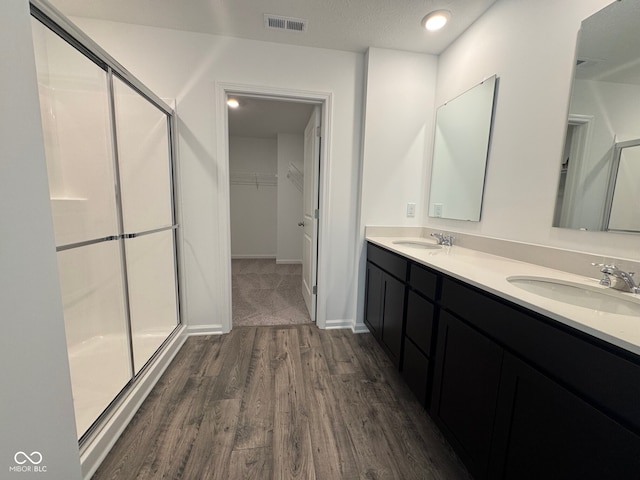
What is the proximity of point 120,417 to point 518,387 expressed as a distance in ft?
5.78

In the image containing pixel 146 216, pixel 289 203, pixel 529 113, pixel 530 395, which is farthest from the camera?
pixel 289 203

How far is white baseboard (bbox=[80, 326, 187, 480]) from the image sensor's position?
3.57 ft

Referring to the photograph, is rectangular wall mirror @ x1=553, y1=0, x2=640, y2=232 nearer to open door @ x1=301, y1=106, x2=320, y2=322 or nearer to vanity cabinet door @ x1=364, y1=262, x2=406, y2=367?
vanity cabinet door @ x1=364, y1=262, x2=406, y2=367

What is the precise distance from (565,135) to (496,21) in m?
0.94

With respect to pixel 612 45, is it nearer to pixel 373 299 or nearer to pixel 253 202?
pixel 373 299

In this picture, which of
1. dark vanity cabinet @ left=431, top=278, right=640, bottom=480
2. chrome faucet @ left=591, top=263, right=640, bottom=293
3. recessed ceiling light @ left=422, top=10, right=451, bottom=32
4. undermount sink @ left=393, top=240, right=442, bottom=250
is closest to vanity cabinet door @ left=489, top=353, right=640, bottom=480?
dark vanity cabinet @ left=431, top=278, right=640, bottom=480

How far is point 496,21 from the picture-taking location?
160 centimetres

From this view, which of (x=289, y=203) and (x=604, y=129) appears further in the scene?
(x=289, y=203)

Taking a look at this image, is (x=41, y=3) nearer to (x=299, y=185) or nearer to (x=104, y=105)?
(x=104, y=105)

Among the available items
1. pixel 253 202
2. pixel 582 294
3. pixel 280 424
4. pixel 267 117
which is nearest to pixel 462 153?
pixel 582 294

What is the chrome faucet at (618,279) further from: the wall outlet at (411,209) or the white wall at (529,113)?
the wall outlet at (411,209)

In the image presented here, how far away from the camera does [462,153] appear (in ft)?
6.19

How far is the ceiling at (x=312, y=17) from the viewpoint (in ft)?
5.41

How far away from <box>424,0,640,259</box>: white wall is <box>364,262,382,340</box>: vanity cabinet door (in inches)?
30.3
